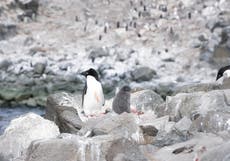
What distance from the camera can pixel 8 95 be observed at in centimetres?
2792

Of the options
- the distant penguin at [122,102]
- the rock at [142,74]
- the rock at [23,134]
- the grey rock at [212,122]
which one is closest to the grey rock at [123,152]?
the grey rock at [212,122]

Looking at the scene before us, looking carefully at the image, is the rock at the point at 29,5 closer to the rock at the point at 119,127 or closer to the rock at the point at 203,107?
the rock at the point at 203,107

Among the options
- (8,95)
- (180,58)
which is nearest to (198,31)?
(180,58)

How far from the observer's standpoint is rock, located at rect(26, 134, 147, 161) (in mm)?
9820

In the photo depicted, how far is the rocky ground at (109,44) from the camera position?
32.4m

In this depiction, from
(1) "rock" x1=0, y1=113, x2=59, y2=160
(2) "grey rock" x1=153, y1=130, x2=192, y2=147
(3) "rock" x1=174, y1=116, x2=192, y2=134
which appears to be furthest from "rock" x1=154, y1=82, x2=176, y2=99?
(2) "grey rock" x1=153, y1=130, x2=192, y2=147

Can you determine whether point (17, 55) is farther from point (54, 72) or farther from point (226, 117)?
point (226, 117)

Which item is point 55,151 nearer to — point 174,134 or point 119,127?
point 119,127

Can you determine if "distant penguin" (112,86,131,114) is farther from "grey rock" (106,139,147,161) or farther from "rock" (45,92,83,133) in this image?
"grey rock" (106,139,147,161)

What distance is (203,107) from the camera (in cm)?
1267

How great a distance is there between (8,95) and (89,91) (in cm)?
1235

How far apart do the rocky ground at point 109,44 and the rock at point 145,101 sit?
1098cm

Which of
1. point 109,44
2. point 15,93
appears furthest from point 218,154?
point 109,44

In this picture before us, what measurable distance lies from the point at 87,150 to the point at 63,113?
4621mm
